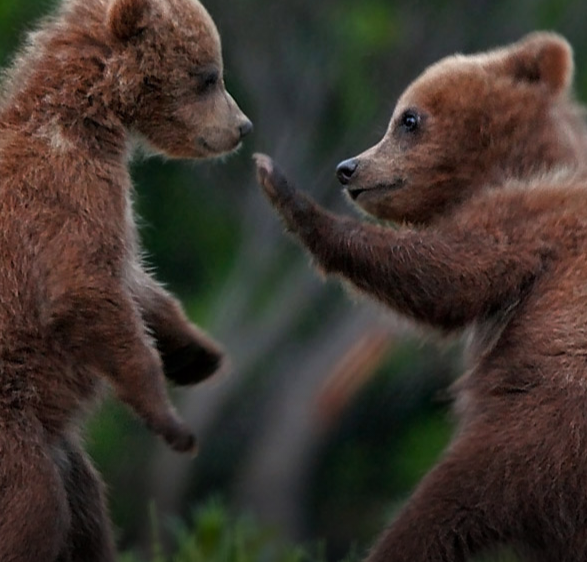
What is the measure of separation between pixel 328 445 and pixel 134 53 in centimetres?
735

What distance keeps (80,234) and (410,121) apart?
1317 mm

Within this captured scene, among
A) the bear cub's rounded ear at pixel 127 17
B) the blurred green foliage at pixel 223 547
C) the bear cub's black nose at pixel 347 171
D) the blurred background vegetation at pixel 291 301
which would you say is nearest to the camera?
the bear cub's rounded ear at pixel 127 17

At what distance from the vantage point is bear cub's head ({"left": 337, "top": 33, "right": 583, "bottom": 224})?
214 inches

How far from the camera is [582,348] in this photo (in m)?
4.79

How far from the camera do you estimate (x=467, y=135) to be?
5.50 meters

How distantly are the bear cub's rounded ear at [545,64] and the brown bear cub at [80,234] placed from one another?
973 mm

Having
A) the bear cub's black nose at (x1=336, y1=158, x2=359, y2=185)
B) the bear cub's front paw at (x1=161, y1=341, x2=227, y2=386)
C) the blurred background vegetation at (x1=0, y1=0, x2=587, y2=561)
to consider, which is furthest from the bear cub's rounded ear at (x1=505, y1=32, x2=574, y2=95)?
the blurred background vegetation at (x1=0, y1=0, x2=587, y2=561)

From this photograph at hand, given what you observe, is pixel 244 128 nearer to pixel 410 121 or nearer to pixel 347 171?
pixel 347 171

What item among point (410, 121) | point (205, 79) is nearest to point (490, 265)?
point (410, 121)

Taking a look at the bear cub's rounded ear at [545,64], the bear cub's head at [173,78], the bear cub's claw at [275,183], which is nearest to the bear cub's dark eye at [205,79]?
the bear cub's head at [173,78]

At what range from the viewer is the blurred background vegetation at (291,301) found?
38.1ft

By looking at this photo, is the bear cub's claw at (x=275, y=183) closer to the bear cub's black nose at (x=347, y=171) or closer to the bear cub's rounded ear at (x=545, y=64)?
the bear cub's black nose at (x=347, y=171)

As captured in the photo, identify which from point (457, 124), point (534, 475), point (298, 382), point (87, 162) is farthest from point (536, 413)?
point (298, 382)

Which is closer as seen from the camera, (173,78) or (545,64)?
(173,78)
